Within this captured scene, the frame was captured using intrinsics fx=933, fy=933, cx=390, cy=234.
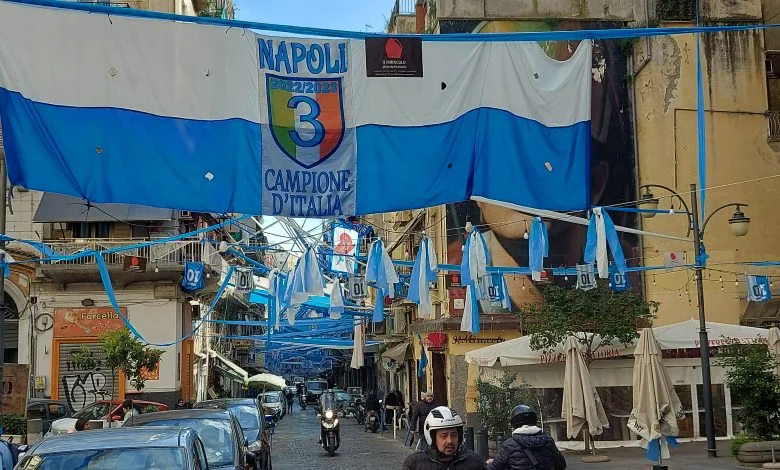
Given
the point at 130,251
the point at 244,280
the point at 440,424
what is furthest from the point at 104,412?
the point at 440,424

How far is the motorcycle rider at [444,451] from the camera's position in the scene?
6168mm

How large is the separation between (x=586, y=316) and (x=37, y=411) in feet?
53.2

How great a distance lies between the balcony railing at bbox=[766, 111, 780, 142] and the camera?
3148 cm

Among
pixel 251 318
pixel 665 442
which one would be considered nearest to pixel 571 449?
pixel 665 442

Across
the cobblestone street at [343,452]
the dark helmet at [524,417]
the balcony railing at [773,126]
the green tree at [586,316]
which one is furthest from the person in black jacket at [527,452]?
the balcony railing at [773,126]

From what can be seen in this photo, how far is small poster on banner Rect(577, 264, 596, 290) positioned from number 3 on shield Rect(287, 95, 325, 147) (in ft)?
38.7

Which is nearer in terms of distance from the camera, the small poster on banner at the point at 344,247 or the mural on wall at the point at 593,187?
the mural on wall at the point at 593,187

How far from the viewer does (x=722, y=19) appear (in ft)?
106

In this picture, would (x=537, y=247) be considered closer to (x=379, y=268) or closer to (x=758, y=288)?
(x=379, y=268)

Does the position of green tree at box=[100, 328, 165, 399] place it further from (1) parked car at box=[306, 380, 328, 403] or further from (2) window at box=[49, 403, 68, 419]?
(1) parked car at box=[306, 380, 328, 403]

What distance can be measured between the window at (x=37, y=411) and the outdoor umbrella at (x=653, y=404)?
17384 mm

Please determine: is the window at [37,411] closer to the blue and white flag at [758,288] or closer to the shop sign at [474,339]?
the shop sign at [474,339]

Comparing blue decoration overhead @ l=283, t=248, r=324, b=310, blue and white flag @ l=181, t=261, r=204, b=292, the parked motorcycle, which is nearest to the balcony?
blue and white flag @ l=181, t=261, r=204, b=292

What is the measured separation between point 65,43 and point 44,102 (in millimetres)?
627
